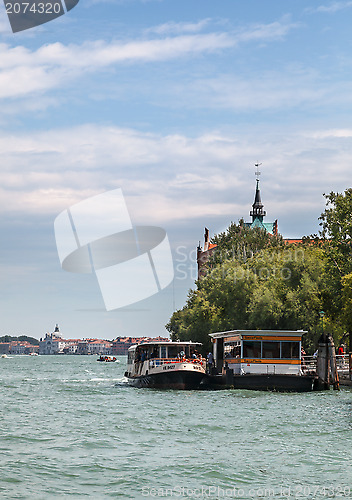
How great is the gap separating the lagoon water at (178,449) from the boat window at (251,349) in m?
8.79

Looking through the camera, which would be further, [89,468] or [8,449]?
[8,449]

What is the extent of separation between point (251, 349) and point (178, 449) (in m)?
25.9

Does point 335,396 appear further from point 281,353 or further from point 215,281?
point 215,281

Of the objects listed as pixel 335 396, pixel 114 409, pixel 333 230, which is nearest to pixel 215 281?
pixel 333 230

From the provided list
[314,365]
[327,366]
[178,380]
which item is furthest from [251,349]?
[314,365]

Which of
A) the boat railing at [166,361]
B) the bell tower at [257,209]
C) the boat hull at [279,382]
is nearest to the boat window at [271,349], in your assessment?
the boat hull at [279,382]

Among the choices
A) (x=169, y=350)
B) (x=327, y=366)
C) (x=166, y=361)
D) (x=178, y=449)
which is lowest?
(x=178, y=449)

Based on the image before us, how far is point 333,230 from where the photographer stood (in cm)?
5994

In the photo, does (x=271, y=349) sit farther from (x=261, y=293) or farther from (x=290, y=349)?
(x=261, y=293)

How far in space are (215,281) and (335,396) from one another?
1374 inches

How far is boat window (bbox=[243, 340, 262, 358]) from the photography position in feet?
164

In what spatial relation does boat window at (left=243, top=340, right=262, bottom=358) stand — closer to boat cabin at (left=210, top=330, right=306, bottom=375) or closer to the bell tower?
boat cabin at (left=210, top=330, right=306, bottom=375)

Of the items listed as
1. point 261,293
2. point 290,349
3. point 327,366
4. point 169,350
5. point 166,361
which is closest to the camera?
point 327,366

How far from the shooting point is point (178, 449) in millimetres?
24641
